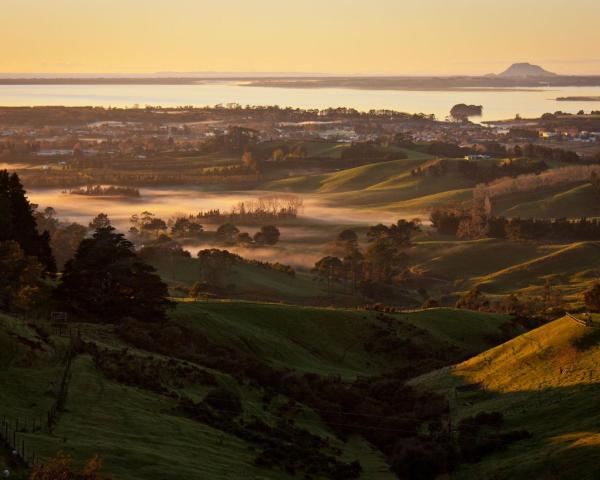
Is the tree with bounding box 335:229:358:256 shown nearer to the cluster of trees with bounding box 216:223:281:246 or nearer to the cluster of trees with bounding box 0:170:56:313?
the cluster of trees with bounding box 216:223:281:246

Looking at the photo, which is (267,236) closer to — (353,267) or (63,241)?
(353,267)

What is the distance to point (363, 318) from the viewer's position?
209 feet

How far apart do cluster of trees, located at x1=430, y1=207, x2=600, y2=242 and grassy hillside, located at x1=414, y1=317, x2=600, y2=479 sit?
86089 mm

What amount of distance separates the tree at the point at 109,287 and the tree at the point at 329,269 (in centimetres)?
4548

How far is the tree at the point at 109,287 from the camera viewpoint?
5391cm

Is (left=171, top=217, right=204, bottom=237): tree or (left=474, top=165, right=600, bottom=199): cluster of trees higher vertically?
(left=474, top=165, right=600, bottom=199): cluster of trees

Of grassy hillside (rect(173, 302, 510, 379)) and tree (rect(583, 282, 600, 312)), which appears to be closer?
tree (rect(583, 282, 600, 312))

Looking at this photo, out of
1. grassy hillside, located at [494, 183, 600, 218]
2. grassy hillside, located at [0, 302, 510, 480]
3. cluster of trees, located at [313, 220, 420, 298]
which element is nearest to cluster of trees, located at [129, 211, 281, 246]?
cluster of trees, located at [313, 220, 420, 298]

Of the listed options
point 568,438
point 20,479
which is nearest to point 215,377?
point 568,438

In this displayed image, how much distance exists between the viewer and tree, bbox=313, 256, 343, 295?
337 feet

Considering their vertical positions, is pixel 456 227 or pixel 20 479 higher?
pixel 20 479

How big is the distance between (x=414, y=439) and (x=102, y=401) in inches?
473

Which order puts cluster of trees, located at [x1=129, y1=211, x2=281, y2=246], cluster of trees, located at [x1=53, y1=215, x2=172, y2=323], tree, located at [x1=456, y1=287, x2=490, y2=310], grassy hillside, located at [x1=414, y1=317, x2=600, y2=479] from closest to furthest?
grassy hillside, located at [x1=414, y1=317, x2=600, y2=479] < cluster of trees, located at [x1=53, y1=215, x2=172, y2=323] < tree, located at [x1=456, y1=287, x2=490, y2=310] < cluster of trees, located at [x1=129, y1=211, x2=281, y2=246]

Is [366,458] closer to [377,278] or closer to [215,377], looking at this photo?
[215,377]
